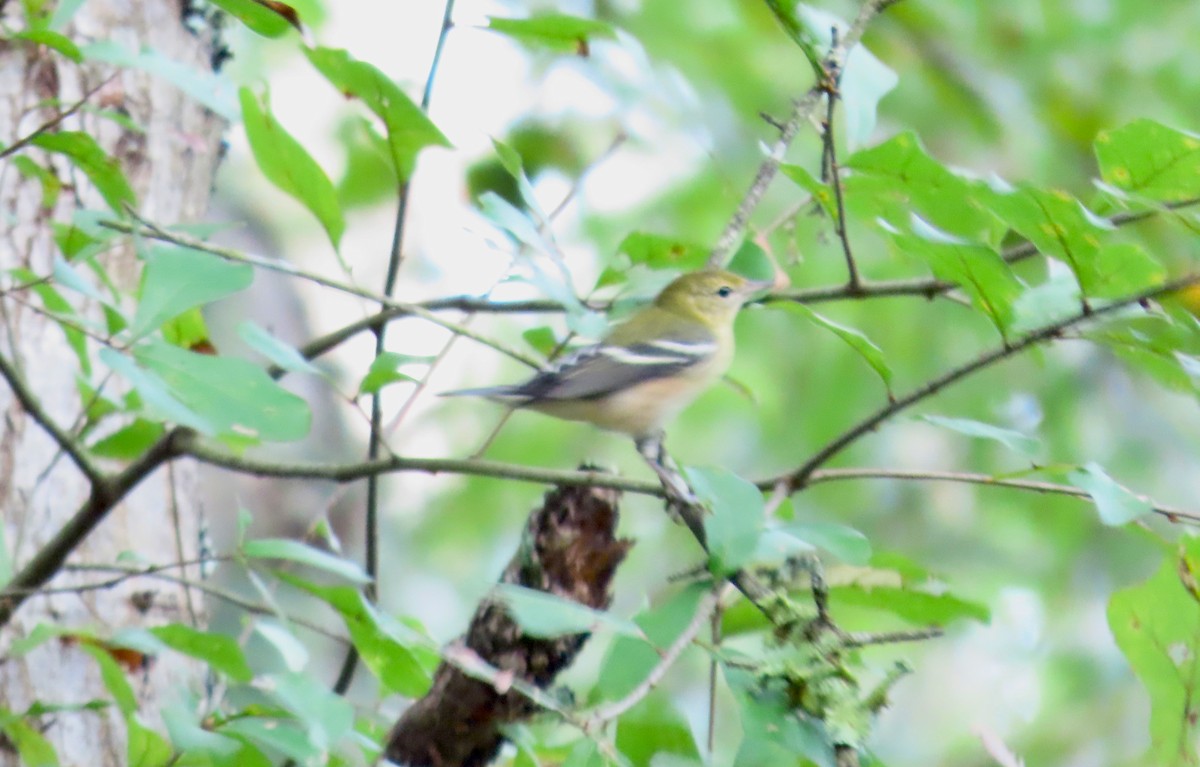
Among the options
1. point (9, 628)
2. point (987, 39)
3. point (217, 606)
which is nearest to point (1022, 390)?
point (987, 39)

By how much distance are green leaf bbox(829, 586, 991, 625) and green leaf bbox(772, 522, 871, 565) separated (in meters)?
0.43

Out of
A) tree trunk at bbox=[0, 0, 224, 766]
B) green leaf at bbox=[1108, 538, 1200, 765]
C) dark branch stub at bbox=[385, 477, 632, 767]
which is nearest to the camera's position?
green leaf at bbox=[1108, 538, 1200, 765]

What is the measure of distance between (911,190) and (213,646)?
1.06 m

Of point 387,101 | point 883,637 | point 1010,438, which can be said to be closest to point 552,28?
point 387,101

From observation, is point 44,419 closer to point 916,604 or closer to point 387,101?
point 387,101

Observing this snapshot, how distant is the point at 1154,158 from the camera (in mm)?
1379

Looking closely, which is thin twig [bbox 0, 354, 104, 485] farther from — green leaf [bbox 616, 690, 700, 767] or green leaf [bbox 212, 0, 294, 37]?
green leaf [bbox 616, 690, 700, 767]

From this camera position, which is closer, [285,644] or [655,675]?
[655,675]

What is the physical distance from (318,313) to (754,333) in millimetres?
3130

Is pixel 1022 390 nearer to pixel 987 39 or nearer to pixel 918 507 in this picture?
pixel 918 507

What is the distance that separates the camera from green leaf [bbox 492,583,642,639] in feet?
3.90

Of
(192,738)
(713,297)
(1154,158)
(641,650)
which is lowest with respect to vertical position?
(713,297)

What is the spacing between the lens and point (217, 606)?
544 centimetres

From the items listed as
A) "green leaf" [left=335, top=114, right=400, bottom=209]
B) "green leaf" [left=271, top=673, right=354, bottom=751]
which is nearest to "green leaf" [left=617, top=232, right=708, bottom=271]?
"green leaf" [left=271, top=673, right=354, bottom=751]
